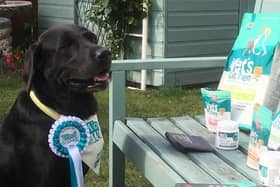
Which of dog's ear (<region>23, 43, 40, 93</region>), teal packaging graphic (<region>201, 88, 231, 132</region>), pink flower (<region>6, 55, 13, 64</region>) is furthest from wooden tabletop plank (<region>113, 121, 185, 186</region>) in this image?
pink flower (<region>6, 55, 13, 64</region>)

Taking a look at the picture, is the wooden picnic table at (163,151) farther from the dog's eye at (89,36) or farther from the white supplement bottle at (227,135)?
the dog's eye at (89,36)

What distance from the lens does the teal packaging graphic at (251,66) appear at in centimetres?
290

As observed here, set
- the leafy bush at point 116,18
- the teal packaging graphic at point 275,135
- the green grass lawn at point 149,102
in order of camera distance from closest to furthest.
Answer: the teal packaging graphic at point 275,135
the green grass lawn at point 149,102
the leafy bush at point 116,18

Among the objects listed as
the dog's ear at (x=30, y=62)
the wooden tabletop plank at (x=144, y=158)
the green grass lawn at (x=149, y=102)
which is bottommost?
the green grass lawn at (x=149, y=102)

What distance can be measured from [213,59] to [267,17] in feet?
1.23

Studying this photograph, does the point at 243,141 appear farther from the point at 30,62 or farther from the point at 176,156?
the point at 30,62

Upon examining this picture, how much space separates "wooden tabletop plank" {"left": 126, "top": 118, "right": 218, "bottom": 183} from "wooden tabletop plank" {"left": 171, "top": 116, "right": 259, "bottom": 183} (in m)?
0.16

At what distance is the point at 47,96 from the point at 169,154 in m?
0.67

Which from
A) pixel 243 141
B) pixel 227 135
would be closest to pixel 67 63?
pixel 227 135

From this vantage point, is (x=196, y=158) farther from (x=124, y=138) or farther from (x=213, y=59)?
(x=213, y=59)

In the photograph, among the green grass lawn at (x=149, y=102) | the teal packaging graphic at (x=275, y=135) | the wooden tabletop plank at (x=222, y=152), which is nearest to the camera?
the teal packaging graphic at (x=275, y=135)

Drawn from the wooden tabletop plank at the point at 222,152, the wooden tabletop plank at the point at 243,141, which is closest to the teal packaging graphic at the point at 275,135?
the wooden tabletop plank at the point at 222,152

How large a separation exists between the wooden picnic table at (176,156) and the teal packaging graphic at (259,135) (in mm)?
Answer: 44

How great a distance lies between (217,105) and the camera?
2848mm
